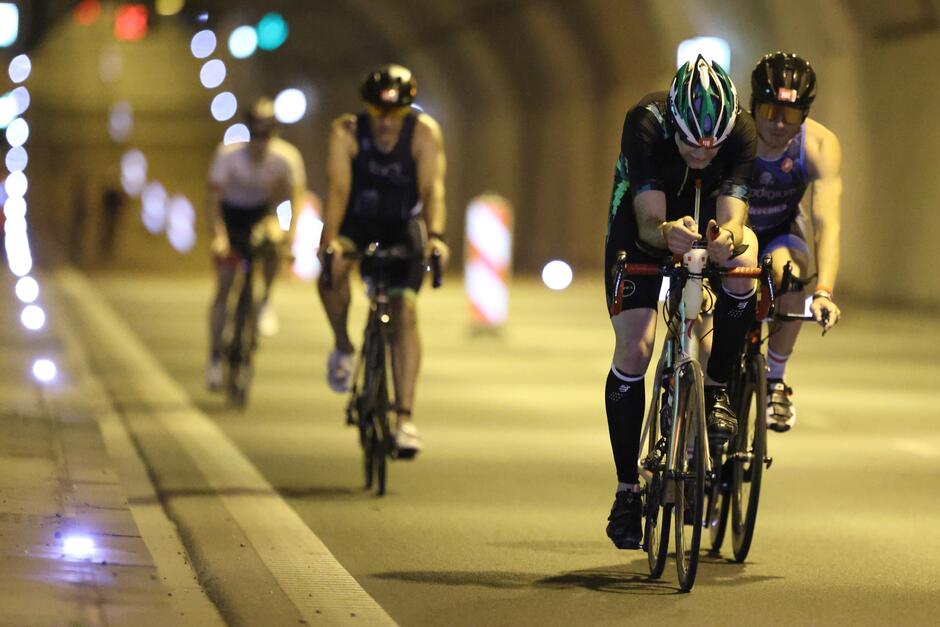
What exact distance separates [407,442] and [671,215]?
2.81m

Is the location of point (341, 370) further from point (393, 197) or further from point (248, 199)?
point (248, 199)

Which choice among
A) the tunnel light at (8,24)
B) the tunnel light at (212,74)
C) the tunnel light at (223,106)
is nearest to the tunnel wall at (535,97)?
the tunnel light at (212,74)

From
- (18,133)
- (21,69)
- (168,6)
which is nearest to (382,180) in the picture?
(168,6)

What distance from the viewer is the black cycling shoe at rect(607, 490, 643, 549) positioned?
25.7 feet

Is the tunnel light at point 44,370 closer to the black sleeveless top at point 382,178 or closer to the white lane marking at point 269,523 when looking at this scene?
the white lane marking at point 269,523

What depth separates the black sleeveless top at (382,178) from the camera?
35.1ft

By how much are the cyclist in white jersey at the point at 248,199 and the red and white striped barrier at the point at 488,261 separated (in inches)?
290

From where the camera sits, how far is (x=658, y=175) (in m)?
7.78

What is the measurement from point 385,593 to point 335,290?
337 centimetres

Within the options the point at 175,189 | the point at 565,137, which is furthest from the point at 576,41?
the point at 175,189

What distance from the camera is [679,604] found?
→ 7.43m

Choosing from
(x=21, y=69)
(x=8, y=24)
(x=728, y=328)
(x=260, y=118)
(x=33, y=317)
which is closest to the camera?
(x=728, y=328)

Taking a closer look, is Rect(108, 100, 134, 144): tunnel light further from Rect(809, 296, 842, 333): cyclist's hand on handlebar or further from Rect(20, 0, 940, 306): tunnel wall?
Rect(809, 296, 842, 333): cyclist's hand on handlebar

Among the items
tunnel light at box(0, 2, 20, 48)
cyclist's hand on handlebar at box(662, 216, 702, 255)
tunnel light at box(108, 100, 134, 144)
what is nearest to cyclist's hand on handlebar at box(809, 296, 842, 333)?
cyclist's hand on handlebar at box(662, 216, 702, 255)
